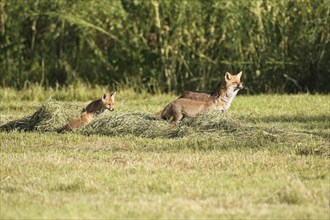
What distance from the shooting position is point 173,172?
9.92 meters

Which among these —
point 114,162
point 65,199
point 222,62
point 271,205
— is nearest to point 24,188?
point 65,199

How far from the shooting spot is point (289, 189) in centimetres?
849

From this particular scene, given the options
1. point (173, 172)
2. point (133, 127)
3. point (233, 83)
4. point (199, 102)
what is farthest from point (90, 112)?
point (173, 172)

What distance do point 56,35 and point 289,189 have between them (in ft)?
54.1

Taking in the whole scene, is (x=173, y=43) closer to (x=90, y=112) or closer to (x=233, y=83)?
(x=233, y=83)

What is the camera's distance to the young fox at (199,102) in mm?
13789

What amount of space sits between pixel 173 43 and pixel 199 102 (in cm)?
920

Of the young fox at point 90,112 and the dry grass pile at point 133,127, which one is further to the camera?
the young fox at point 90,112

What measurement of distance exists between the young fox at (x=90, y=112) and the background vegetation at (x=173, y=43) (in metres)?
8.80

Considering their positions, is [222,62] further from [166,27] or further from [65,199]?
[65,199]

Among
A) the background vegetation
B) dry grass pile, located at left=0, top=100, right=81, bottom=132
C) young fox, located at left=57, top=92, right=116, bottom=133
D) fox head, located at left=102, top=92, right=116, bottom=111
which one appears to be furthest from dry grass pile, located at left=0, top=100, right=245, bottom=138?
the background vegetation

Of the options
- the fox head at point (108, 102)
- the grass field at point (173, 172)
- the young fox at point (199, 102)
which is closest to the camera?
the grass field at point (173, 172)

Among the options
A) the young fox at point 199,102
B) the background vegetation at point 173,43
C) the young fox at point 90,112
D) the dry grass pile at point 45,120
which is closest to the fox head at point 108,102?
the young fox at point 90,112

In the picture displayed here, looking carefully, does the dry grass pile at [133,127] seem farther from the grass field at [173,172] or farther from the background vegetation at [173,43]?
the background vegetation at [173,43]
